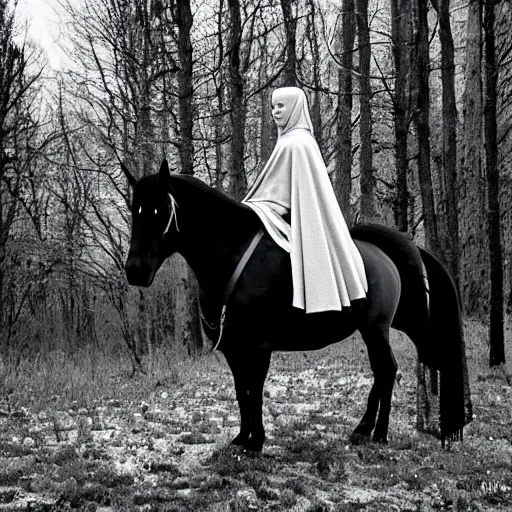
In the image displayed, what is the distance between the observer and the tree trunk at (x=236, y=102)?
41.1ft

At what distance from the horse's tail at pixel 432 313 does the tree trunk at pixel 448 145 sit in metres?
1.57

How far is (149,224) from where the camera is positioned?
4.88 m

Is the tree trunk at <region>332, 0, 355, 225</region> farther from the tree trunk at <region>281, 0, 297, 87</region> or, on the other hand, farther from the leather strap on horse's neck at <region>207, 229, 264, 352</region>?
the leather strap on horse's neck at <region>207, 229, 264, 352</region>

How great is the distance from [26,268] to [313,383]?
9.82 metres

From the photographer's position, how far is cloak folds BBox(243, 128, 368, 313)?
5.04 m

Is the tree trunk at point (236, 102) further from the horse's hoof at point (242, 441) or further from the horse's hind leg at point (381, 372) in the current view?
the horse's hoof at point (242, 441)

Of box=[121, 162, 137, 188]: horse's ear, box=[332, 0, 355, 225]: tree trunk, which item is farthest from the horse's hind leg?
box=[332, 0, 355, 225]: tree trunk

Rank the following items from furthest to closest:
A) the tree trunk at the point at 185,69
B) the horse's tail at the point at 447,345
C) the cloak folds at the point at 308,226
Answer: the tree trunk at the point at 185,69 < the horse's tail at the point at 447,345 < the cloak folds at the point at 308,226

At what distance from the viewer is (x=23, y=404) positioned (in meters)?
8.00

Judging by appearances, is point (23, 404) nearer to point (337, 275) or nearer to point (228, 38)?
point (337, 275)

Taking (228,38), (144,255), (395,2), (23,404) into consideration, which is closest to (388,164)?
(395,2)

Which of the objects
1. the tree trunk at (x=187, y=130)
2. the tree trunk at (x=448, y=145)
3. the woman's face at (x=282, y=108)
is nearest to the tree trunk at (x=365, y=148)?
the tree trunk at (x=448, y=145)

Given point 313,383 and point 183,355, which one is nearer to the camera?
point 313,383

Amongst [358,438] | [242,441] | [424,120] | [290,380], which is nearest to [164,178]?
[242,441]
